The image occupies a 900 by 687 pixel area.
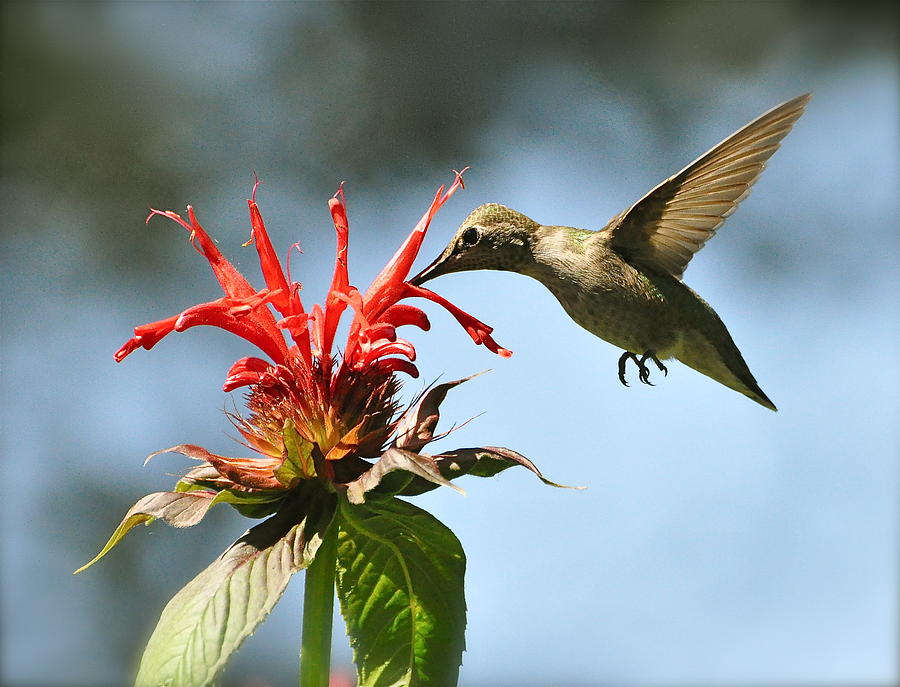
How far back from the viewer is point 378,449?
125cm

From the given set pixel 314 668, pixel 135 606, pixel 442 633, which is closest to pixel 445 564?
pixel 442 633

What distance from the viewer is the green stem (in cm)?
108

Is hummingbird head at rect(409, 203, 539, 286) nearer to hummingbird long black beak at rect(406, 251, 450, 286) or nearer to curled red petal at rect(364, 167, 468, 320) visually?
hummingbird long black beak at rect(406, 251, 450, 286)

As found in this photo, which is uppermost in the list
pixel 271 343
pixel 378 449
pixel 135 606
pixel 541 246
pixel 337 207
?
pixel 541 246

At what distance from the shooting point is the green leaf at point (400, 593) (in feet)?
3.88

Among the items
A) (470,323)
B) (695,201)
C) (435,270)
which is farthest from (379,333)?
(695,201)

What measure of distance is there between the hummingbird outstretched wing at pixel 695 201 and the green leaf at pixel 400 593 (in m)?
0.79

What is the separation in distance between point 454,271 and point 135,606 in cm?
306

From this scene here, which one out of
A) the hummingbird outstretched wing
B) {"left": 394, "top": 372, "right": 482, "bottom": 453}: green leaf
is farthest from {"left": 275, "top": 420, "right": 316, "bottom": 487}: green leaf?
the hummingbird outstretched wing

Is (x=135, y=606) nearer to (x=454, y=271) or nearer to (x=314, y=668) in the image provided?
(x=454, y=271)

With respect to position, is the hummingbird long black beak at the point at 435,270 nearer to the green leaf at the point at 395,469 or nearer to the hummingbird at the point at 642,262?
the hummingbird at the point at 642,262

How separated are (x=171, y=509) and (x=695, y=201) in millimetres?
1113

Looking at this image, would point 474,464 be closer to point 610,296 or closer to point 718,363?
point 610,296

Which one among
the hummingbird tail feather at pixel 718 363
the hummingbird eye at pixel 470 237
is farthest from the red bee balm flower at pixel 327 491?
the hummingbird tail feather at pixel 718 363
